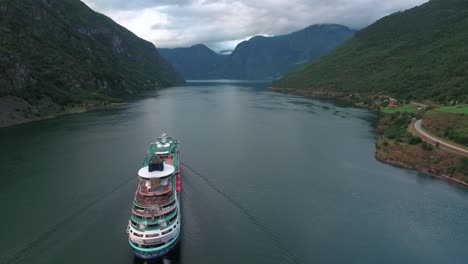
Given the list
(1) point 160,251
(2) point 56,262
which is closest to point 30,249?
(2) point 56,262

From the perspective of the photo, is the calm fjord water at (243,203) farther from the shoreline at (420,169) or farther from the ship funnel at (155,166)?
the ship funnel at (155,166)

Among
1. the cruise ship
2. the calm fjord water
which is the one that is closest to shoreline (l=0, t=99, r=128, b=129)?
the calm fjord water

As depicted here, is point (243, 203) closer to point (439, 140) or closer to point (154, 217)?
point (154, 217)

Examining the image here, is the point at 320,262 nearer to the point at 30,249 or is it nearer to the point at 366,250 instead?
the point at 366,250

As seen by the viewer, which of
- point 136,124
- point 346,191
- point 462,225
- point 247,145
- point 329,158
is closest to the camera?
point 462,225

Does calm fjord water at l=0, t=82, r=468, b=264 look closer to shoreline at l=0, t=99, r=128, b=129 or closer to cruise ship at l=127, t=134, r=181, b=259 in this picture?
cruise ship at l=127, t=134, r=181, b=259

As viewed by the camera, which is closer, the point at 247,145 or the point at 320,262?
the point at 320,262

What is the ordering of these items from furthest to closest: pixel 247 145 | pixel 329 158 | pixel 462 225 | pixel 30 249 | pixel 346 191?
pixel 247 145 → pixel 329 158 → pixel 346 191 → pixel 462 225 → pixel 30 249

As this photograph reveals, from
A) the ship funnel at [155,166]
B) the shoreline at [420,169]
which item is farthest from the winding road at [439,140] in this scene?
the ship funnel at [155,166]
